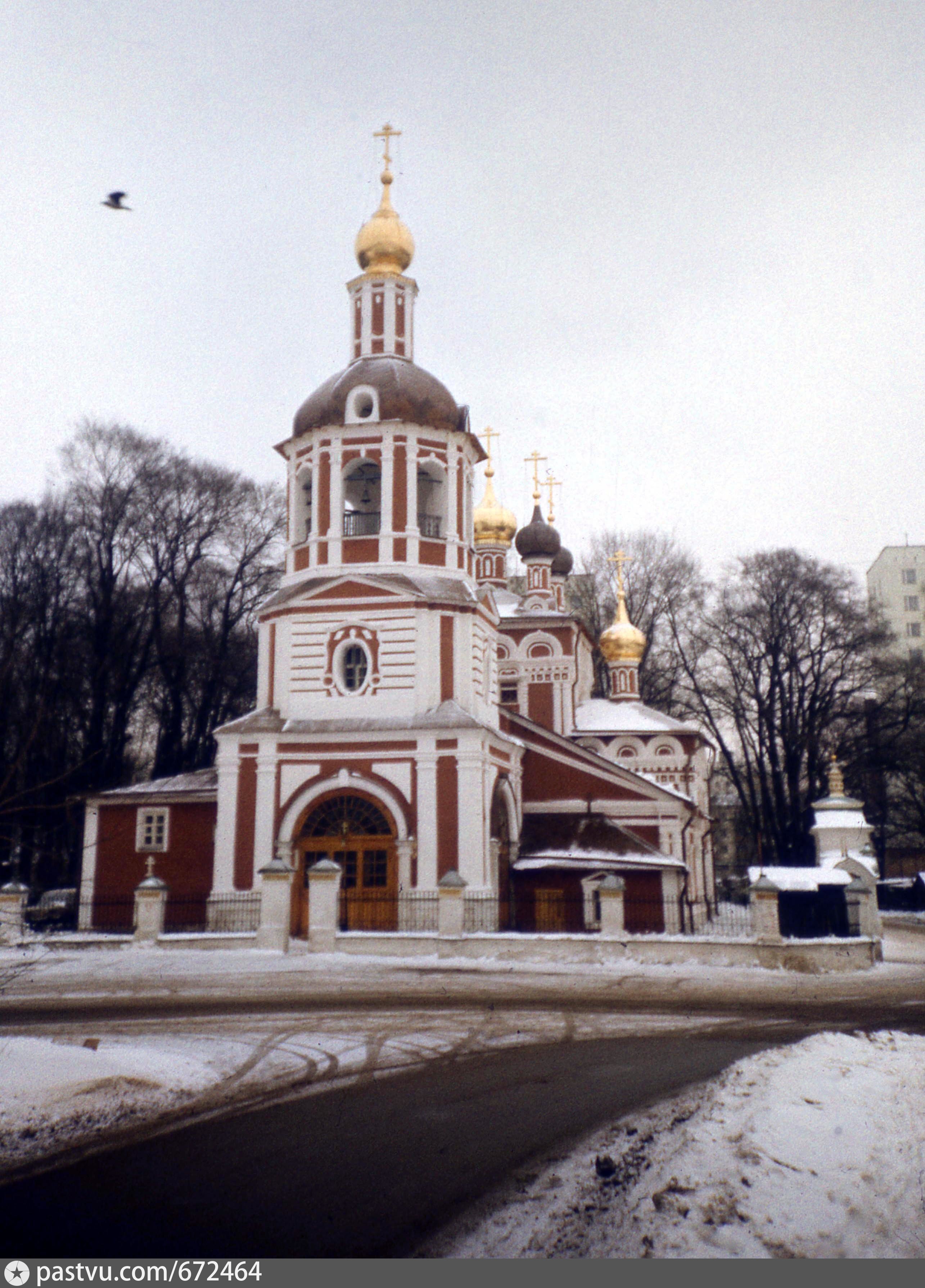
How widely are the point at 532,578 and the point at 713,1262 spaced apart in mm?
32107

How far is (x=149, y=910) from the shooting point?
18.2m

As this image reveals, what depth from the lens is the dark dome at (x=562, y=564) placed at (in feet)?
133

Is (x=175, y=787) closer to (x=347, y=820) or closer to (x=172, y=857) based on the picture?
(x=172, y=857)

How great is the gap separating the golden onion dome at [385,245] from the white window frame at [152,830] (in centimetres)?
1266

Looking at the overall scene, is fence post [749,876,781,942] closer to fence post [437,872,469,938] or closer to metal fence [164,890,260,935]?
fence post [437,872,469,938]

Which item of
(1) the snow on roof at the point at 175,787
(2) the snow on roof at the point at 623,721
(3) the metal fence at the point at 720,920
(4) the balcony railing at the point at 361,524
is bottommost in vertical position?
(3) the metal fence at the point at 720,920

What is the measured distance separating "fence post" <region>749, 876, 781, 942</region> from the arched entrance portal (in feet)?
21.1

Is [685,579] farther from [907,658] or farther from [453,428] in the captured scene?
[453,428]

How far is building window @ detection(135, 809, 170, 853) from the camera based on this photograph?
78.4 ft

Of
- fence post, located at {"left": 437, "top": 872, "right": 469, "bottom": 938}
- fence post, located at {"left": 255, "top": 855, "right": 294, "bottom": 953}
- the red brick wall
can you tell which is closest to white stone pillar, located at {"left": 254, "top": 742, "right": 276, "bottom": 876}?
fence post, located at {"left": 255, "top": 855, "right": 294, "bottom": 953}

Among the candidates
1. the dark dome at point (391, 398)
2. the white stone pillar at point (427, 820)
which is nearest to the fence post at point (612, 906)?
the white stone pillar at point (427, 820)

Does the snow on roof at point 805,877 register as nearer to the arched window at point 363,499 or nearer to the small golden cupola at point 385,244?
the arched window at point 363,499

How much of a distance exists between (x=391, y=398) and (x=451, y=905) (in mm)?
10681

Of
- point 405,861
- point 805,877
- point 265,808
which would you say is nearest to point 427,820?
point 405,861
